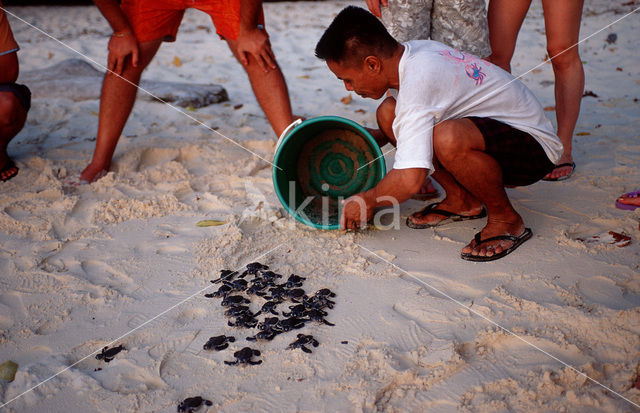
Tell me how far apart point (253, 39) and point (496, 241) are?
5.66ft

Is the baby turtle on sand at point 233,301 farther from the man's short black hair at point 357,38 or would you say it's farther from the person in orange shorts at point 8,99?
the person in orange shorts at point 8,99

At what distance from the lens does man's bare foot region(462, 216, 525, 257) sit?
2141mm

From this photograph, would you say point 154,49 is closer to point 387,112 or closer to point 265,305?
point 387,112

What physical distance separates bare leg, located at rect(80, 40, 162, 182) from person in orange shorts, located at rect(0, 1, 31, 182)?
476 mm

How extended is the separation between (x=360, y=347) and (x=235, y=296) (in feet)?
1.89

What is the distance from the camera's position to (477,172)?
2107mm

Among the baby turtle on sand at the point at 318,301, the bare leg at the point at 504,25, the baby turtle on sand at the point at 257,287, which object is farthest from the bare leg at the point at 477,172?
the bare leg at the point at 504,25

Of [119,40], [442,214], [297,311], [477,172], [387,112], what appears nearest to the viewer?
[297,311]

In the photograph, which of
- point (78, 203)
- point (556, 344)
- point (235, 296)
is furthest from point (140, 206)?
point (556, 344)

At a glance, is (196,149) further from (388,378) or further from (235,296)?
(388,378)

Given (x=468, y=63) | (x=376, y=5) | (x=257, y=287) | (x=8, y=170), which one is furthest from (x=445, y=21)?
(x=8, y=170)

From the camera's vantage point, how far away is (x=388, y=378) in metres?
1.53

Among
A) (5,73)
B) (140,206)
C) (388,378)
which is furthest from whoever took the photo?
(5,73)

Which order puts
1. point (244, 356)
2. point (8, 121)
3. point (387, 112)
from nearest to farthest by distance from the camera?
point (244, 356) → point (387, 112) → point (8, 121)
